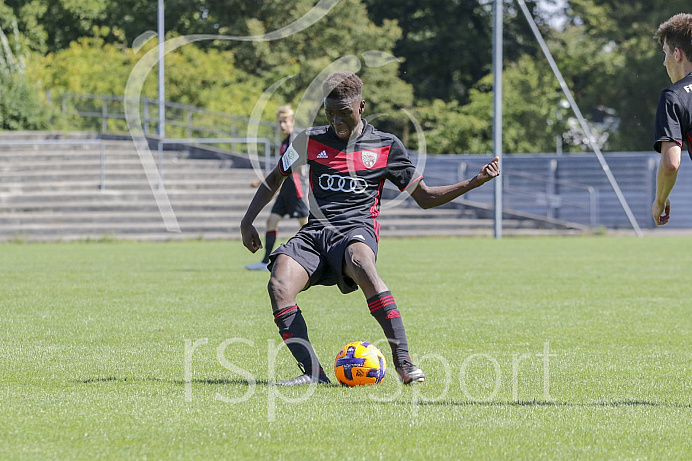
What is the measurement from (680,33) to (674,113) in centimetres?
50

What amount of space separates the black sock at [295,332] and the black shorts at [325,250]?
227 mm

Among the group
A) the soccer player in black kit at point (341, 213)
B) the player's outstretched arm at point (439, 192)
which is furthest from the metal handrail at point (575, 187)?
the soccer player in black kit at point (341, 213)

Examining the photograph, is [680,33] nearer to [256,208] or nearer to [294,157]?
[294,157]

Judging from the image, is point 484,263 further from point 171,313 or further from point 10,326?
point 10,326

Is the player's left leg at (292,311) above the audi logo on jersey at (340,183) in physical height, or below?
below

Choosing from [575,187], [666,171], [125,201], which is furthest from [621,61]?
[666,171]

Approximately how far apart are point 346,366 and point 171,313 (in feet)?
13.6

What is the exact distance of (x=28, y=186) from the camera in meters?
28.9

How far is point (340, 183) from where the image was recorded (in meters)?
6.20

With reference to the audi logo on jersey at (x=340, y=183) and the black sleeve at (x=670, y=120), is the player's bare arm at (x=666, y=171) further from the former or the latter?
the audi logo on jersey at (x=340, y=183)

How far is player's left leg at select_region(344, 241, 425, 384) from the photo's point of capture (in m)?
5.95

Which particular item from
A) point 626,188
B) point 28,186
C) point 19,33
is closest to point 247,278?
point 28,186

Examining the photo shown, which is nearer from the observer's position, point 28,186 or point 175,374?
point 175,374

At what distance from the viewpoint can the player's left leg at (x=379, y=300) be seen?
595 cm
